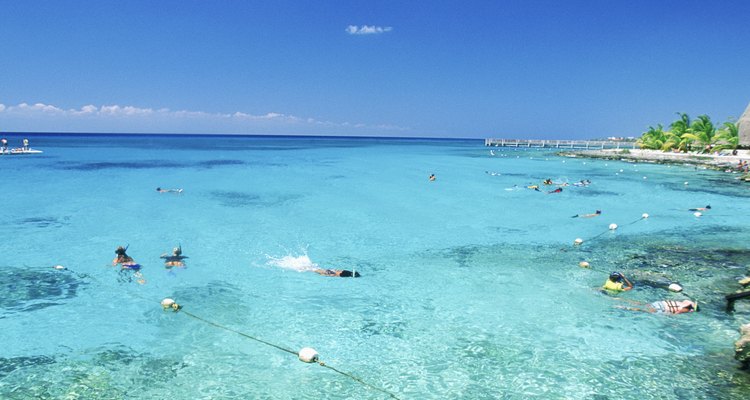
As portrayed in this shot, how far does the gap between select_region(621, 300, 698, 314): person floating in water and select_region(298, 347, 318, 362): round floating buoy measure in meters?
9.34

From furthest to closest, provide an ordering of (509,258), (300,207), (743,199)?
(743,199) < (300,207) < (509,258)

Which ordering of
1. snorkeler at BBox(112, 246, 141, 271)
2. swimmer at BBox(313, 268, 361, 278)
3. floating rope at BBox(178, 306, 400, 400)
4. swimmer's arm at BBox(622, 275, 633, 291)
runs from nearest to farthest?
1. floating rope at BBox(178, 306, 400, 400)
2. swimmer's arm at BBox(622, 275, 633, 291)
3. swimmer at BBox(313, 268, 361, 278)
4. snorkeler at BBox(112, 246, 141, 271)

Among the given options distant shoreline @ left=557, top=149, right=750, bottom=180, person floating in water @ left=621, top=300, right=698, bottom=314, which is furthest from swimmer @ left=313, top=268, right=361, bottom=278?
distant shoreline @ left=557, top=149, right=750, bottom=180

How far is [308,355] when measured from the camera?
1092cm

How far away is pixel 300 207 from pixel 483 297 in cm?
1998

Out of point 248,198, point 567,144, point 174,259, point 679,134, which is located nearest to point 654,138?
point 679,134

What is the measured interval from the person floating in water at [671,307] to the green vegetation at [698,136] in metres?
75.0

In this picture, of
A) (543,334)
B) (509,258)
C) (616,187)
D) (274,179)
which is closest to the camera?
(543,334)

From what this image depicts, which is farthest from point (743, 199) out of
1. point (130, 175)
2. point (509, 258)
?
point (130, 175)

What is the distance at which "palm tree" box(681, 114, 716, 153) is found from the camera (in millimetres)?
74312

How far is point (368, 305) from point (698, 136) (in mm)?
80900

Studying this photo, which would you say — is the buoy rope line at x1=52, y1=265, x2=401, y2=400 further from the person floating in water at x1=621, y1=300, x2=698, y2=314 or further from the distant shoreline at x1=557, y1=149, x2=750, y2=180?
the distant shoreline at x1=557, y1=149, x2=750, y2=180

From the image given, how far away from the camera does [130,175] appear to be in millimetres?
52656

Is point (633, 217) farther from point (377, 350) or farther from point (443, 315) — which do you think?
point (377, 350)
